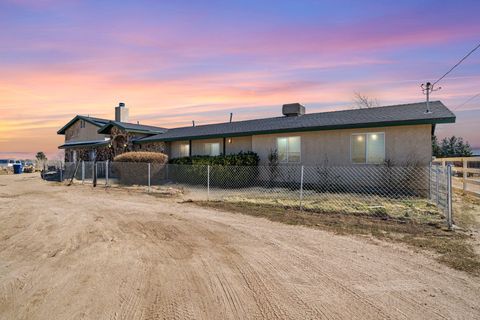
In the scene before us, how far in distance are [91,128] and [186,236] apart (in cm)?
2677

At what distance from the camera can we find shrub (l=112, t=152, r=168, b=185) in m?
16.8

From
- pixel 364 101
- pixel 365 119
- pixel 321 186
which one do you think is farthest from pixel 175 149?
pixel 364 101

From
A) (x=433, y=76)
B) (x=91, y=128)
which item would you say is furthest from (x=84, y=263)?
(x=91, y=128)

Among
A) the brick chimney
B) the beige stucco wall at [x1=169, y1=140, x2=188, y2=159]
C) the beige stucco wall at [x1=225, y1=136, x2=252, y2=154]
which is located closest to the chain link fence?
the beige stucco wall at [x1=225, y1=136, x2=252, y2=154]

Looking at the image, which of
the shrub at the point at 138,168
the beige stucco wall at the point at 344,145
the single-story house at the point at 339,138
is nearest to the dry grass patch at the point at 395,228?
A: the beige stucco wall at the point at 344,145

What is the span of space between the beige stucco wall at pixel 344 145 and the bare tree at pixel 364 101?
2273 cm

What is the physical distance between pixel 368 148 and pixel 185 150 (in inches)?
472

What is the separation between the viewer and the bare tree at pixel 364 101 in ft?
111

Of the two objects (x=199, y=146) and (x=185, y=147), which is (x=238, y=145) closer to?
(x=199, y=146)

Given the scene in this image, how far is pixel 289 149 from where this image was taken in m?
15.4

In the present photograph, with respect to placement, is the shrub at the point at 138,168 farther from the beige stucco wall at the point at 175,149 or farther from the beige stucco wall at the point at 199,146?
the beige stucco wall at the point at 175,149

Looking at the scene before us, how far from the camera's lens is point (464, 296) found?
3490 millimetres

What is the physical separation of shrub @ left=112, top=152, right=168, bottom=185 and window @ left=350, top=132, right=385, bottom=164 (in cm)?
1031

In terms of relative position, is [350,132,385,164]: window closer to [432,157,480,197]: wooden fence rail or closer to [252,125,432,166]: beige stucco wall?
[252,125,432,166]: beige stucco wall
